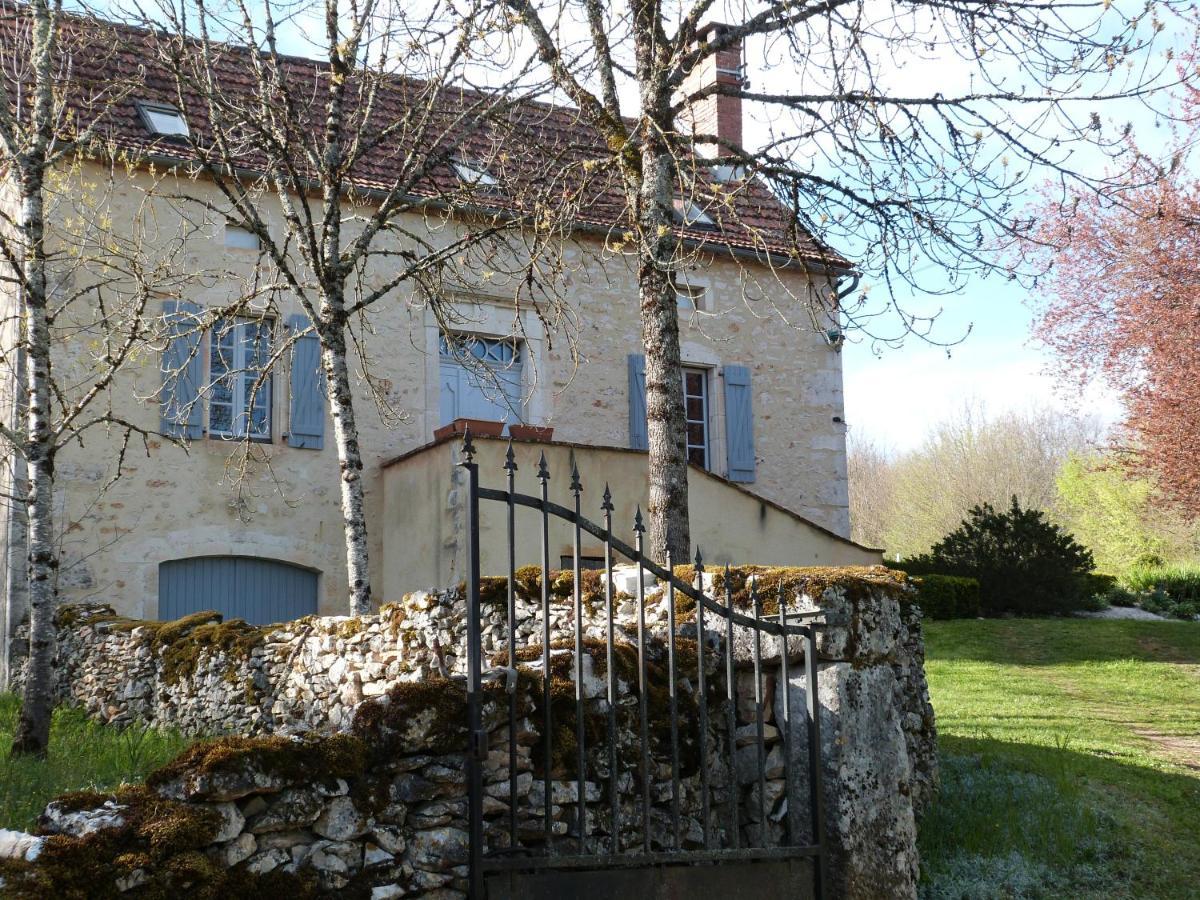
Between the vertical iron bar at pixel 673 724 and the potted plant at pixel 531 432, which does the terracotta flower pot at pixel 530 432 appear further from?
the vertical iron bar at pixel 673 724

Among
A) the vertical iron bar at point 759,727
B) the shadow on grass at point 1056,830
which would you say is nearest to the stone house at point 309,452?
the shadow on grass at point 1056,830

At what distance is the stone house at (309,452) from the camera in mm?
11039

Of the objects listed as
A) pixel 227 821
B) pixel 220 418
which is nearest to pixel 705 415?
pixel 220 418

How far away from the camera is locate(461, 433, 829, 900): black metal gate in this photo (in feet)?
12.6

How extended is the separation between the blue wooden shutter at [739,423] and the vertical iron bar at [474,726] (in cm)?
1077

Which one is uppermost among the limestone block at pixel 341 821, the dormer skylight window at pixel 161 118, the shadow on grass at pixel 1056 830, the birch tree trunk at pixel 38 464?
the dormer skylight window at pixel 161 118

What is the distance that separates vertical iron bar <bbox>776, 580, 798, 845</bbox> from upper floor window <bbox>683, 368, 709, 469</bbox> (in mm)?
9906

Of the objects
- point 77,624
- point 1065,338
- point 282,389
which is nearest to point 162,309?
point 282,389

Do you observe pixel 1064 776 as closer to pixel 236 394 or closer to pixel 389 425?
pixel 389 425

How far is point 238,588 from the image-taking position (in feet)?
38.7

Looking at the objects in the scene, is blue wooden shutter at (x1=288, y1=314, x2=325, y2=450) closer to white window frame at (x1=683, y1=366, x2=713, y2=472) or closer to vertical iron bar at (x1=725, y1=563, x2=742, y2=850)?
white window frame at (x1=683, y1=366, x2=713, y2=472)

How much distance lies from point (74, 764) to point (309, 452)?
655cm

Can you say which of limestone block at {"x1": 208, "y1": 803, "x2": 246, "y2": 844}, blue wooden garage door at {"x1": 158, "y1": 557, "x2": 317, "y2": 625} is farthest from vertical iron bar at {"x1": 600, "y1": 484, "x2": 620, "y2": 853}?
blue wooden garage door at {"x1": 158, "y1": 557, "x2": 317, "y2": 625}

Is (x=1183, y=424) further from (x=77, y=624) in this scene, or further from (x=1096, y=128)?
(x=77, y=624)
